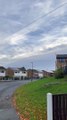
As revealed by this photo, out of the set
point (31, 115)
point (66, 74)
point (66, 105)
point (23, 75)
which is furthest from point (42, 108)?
point (23, 75)

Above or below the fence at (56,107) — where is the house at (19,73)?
above

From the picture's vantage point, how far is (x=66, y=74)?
1737 inches

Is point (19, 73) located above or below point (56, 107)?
above

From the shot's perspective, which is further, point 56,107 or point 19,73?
point 19,73

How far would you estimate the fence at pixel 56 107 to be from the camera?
1036 centimetres

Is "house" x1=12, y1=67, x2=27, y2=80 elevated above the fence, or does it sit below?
above

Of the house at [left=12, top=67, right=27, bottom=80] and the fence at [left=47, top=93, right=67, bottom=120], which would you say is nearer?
the fence at [left=47, top=93, right=67, bottom=120]

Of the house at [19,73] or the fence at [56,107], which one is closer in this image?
the fence at [56,107]

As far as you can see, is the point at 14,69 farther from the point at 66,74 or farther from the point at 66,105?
the point at 66,105

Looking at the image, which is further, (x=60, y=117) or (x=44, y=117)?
(x=44, y=117)

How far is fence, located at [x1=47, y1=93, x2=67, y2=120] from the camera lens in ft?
34.0

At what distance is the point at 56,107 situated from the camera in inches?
412

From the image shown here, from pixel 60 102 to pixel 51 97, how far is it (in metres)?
0.37

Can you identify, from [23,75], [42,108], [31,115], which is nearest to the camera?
[31,115]
